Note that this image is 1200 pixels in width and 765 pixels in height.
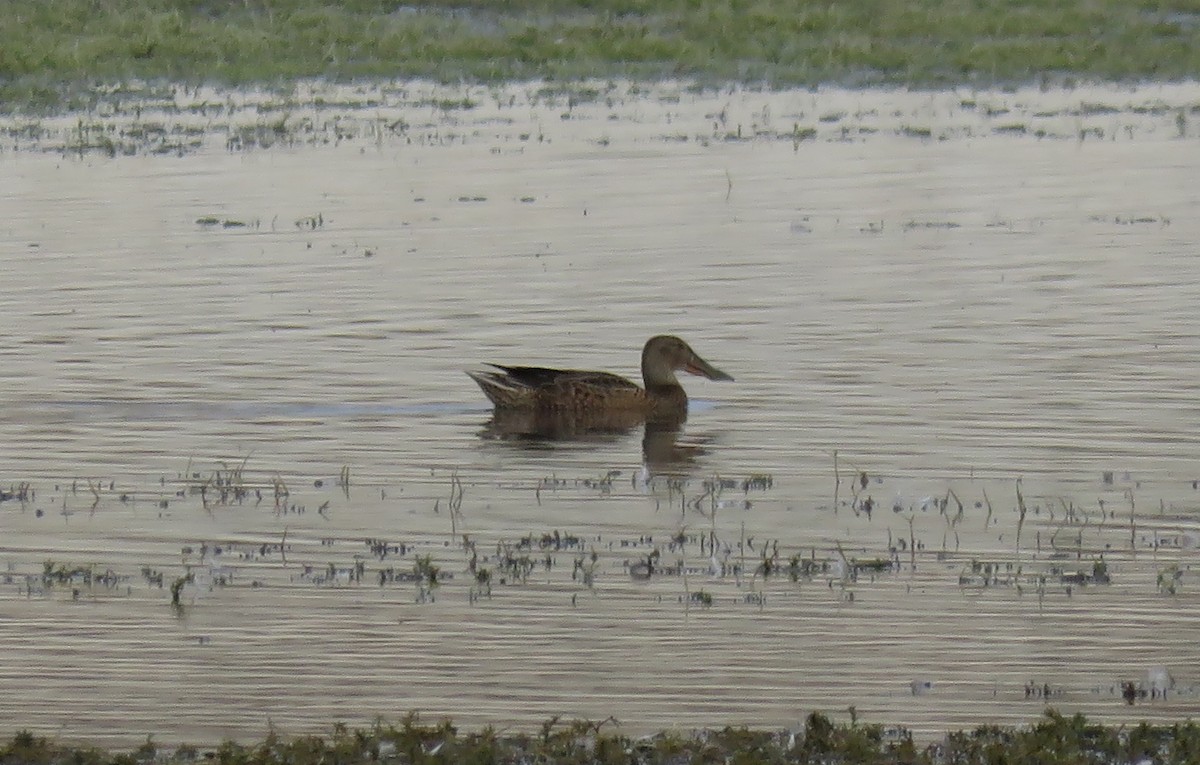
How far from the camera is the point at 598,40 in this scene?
132 ft

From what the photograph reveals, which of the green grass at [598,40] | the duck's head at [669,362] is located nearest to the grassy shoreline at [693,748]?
the duck's head at [669,362]

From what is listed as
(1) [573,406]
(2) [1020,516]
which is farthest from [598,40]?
(2) [1020,516]

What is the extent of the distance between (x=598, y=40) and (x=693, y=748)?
33.2 metres

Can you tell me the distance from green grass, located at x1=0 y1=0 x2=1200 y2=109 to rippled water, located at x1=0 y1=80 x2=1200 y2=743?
7.12 m

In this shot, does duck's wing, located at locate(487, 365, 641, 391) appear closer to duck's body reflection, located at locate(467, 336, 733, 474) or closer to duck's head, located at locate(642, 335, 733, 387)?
duck's body reflection, located at locate(467, 336, 733, 474)

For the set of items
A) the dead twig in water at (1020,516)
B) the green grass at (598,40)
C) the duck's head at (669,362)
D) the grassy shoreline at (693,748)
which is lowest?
the grassy shoreline at (693,748)

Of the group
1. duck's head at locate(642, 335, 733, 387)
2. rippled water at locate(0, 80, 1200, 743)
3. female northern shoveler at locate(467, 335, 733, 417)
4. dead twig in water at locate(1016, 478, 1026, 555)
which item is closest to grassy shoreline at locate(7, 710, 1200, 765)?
rippled water at locate(0, 80, 1200, 743)

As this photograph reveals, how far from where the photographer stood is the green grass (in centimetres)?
3712

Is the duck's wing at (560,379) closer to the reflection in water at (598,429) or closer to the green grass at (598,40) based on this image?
the reflection in water at (598,429)

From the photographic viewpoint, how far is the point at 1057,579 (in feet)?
33.7

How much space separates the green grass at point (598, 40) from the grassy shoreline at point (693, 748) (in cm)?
2781

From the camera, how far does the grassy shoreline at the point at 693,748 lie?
7.36m

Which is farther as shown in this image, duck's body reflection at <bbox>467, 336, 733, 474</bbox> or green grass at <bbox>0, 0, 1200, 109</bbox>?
green grass at <bbox>0, 0, 1200, 109</bbox>

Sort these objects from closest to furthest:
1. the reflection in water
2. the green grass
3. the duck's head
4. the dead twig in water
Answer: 1. the dead twig in water
2. the reflection in water
3. the duck's head
4. the green grass
